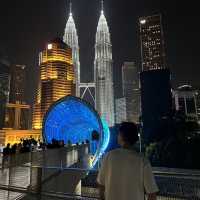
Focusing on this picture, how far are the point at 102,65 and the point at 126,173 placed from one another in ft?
623

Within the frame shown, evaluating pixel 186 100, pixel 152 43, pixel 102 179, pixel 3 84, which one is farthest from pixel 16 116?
pixel 102 179

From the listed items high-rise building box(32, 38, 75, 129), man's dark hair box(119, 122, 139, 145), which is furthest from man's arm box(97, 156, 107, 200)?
high-rise building box(32, 38, 75, 129)

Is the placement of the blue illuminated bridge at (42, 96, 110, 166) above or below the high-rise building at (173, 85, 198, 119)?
below

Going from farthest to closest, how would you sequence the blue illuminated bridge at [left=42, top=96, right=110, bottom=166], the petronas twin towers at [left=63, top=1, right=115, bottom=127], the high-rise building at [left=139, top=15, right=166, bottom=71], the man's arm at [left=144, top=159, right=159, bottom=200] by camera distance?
the high-rise building at [left=139, top=15, right=166, bottom=71]
the petronas twin towers at [left=63, top=1, right=115, bottom=127]
the blue illuminated bridge at [left=42, top=96, right=110, bottom=166]
the man's arm at [left=144, top=159, right=159, bottom=200]

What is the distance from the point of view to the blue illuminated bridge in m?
36.2

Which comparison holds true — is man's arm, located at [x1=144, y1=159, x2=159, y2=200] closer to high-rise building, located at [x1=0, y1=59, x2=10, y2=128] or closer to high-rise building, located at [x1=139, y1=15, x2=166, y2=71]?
high-rise building, located at [x1=0, y1=59, x2=10, y2=128]

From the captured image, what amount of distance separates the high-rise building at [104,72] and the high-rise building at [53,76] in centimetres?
5550

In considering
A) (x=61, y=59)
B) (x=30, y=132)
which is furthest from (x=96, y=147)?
(x=61, y=59)

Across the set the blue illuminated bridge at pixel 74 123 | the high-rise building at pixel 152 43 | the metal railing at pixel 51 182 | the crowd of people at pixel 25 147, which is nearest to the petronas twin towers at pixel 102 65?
the high-rise building at pixel 152 43

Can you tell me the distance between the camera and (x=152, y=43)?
184875 mm

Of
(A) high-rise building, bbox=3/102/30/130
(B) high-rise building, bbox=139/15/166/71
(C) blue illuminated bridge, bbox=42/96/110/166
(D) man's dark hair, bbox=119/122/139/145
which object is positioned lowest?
(D) man's dark hair, bbox=119/122/139/145

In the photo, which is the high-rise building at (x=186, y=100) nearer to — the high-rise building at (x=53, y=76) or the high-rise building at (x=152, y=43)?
the high-rise building at (x=152, y=43)

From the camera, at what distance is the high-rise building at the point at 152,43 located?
179m

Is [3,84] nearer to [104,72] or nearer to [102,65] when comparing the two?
[104,72]
